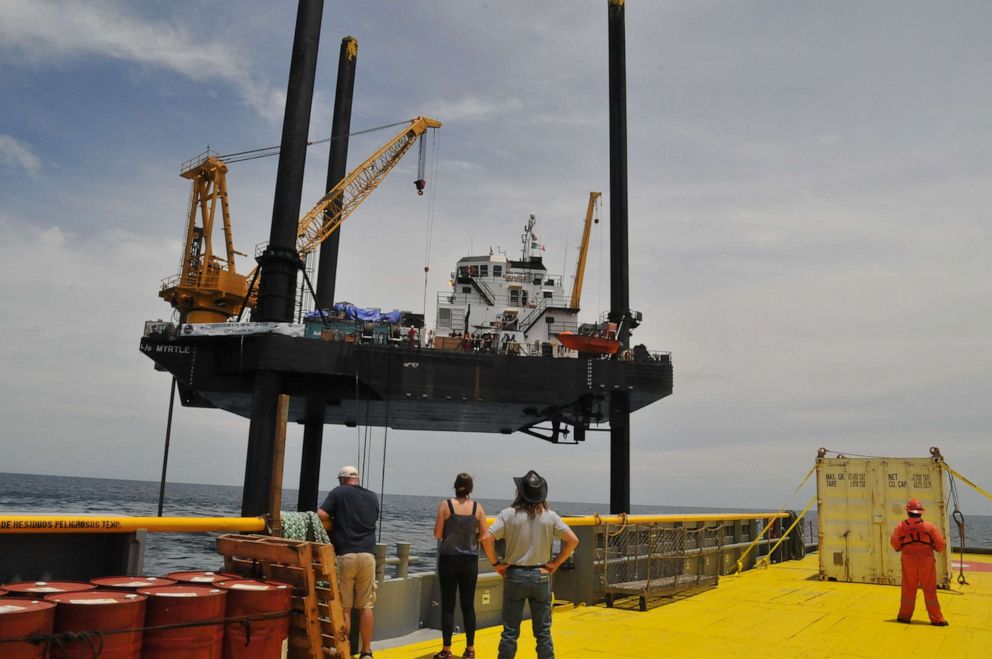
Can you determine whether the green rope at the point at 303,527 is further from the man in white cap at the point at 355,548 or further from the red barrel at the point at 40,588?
the red barrel at the point at 40,588

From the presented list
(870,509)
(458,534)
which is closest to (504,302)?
(870,509)

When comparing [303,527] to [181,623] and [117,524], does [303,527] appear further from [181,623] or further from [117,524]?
[181,623]

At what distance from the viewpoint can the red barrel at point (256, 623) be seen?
462cm

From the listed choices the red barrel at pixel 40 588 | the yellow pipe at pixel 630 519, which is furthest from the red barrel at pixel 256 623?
the yellow pipe at pixel 630 519

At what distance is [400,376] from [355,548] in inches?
910

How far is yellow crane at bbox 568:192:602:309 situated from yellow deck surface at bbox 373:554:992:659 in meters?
42.9

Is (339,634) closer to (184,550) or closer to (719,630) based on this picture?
(719,630)

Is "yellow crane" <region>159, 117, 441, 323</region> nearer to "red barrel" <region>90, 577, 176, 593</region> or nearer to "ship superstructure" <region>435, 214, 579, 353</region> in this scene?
"ship superstructure" <region>435, 214, 579, 353</region>

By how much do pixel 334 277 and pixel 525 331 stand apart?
12430mm

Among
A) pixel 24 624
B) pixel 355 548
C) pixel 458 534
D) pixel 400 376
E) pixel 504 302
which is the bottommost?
pixel 24 624

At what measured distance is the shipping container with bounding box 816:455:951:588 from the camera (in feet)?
42.9

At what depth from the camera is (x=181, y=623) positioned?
4336mm

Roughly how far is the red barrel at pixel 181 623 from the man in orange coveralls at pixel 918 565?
8.87 meters

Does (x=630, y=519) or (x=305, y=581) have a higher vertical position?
(x=630, y=519)
